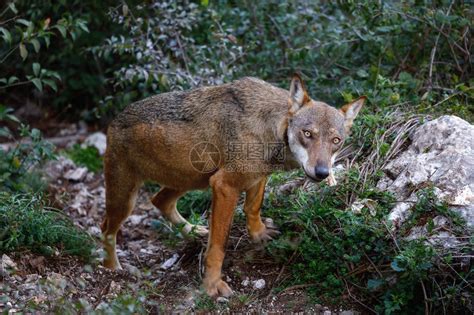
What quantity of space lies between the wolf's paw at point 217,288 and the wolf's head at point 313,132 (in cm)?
167

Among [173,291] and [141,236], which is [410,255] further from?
[141,236]

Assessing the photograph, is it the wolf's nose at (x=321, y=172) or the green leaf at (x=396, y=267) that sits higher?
the wolf's nose at (x=321, y=172)

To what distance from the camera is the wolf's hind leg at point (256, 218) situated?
760 centimetres

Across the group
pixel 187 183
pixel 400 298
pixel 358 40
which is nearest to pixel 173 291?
pixel 187 183

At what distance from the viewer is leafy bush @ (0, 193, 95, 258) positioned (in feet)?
23.3

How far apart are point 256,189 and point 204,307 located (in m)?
1.62

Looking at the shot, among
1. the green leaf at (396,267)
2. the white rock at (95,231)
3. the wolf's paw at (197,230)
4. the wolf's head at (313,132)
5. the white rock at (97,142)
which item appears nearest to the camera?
the green leaf at (396,267)

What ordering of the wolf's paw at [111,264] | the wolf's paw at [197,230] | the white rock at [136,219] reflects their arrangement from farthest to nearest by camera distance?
the white rock at [136,219]
the wolf's paw at [111,264]
the wolf's paw at [197,230]

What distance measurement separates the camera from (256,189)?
24.7 feet

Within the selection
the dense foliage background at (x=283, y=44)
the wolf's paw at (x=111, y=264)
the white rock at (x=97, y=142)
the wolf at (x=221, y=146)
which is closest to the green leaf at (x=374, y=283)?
the wolf at (x=221, y=146)

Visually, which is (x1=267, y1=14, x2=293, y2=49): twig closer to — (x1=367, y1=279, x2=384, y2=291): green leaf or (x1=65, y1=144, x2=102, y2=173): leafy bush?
(x1=65, y1=144, x2=102, y2=173): leafy bush

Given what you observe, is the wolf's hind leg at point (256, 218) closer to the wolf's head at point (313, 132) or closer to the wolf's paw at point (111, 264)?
the wolf's head at point (313, 132)

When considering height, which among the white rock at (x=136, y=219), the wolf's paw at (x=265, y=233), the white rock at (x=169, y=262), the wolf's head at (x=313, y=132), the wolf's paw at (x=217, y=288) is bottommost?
the white rock at (x=136, y=219)

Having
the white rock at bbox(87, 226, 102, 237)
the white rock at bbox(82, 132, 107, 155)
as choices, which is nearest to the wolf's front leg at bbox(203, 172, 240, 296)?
the white rock at bbox(87, 226, 102, 237)
